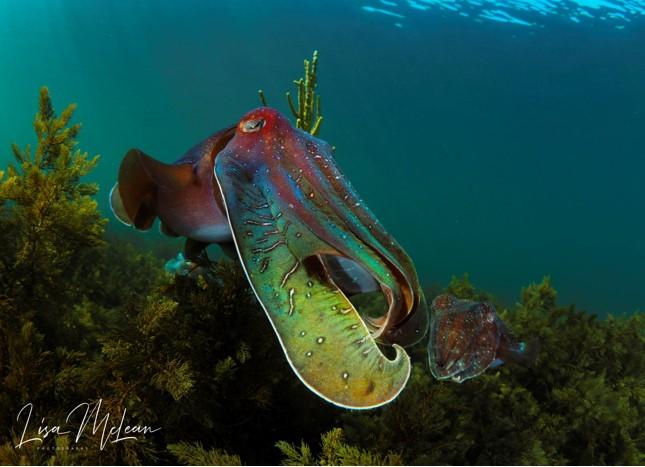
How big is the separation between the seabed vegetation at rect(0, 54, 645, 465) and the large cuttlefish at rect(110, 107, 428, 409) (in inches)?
24.6

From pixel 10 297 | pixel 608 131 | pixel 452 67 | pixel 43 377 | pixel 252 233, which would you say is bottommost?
pixel 608 131

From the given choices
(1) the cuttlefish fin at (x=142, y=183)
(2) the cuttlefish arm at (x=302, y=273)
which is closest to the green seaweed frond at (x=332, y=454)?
(2) the cuttlefish arm at (x=302, y=273)

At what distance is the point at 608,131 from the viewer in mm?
57469

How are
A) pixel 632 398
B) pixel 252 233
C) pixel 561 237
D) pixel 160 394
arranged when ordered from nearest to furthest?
pixel 252 233
pixel 160 394
pixel 632 398
pixel 561 237

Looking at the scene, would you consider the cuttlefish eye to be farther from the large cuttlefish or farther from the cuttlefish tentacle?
the cuttlefish tentacle

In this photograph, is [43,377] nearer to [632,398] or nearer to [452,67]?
[632,398]

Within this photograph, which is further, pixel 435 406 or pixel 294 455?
pixel 435 406

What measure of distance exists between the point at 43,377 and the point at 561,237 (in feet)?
368

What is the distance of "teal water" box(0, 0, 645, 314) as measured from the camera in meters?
38.6

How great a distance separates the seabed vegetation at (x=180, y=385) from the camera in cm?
193

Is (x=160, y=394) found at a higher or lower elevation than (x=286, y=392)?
higher

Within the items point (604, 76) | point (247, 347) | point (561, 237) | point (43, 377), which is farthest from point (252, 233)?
point (561, 237)
